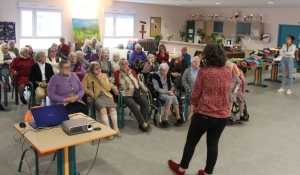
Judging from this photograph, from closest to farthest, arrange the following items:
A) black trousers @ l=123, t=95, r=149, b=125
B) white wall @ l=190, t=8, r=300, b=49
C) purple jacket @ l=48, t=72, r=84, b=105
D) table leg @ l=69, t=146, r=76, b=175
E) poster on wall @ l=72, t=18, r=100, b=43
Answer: table leg @ l=69, t=146, r=76, b=175
purple jacket @ l=48, t=72, r=84, b=105
black trousers @ l=123, t=95, r=149, b=125
poster on wall @ l=72, t=18, r=100, b=43
white wall @ l=190, t=8, r=300, b=49

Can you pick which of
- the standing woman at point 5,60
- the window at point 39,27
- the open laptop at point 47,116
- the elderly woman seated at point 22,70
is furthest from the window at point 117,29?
the open laptop at point 47,116

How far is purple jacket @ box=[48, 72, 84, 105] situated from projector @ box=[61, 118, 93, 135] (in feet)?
4.39

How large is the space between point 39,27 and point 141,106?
701 centimetres

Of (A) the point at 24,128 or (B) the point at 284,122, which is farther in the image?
(B) the point at 284,122

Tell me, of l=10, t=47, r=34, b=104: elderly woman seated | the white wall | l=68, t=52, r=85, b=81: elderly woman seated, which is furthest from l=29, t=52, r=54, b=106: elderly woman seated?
the white wall

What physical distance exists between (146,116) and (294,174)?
2.14 metres

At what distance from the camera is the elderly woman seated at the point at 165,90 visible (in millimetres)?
4723

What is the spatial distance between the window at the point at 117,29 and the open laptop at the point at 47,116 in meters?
9.39

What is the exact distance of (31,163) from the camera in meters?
3.40

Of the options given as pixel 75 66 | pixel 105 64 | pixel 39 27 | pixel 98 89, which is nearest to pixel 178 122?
pixel 98 89

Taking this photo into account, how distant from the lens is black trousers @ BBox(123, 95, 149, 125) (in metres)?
4.54

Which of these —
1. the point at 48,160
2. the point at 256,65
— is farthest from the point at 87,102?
the point at 256,65

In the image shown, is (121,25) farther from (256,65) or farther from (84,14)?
(256,65)

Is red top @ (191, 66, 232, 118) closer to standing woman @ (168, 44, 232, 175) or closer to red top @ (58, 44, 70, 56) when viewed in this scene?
standing woman @ (168, 44, 232, 175)
